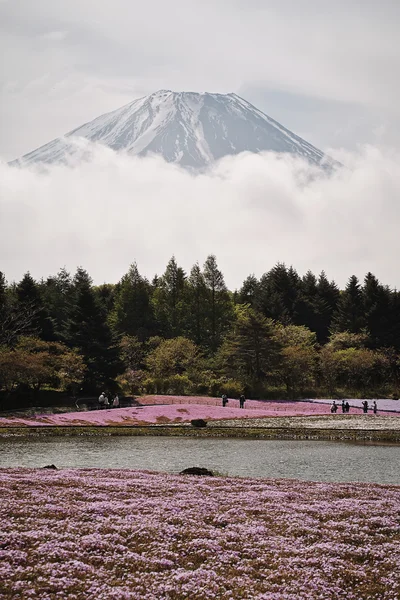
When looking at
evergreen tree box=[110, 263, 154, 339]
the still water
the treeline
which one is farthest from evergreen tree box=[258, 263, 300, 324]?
the still water

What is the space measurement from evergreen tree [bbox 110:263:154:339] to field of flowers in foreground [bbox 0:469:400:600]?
101 metres

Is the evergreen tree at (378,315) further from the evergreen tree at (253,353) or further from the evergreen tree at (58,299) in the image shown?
the evergreen tree at (58,299)

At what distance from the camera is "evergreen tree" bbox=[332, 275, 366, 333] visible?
119m

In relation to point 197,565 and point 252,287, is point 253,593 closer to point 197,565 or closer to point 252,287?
point 197,565

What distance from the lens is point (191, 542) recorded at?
Answer: 13.6 meters

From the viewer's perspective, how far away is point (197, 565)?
40.8 ft

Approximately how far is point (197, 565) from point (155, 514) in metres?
3.77

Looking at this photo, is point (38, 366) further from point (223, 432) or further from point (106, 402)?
point (223, 432)

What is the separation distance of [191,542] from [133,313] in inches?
4386

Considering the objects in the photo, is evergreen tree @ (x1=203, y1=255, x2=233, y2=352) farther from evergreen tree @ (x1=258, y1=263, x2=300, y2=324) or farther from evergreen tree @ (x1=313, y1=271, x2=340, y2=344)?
evergreen tree @ (x1=313, y1=271, x2=340, y2=344)

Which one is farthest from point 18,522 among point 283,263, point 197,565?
point 283,263

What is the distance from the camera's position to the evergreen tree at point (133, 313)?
400 ft

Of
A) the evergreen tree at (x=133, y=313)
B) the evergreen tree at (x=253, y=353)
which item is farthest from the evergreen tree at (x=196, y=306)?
the evergreen tree at (x=253, y=353)

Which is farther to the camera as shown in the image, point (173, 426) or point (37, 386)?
point (37, 386)
